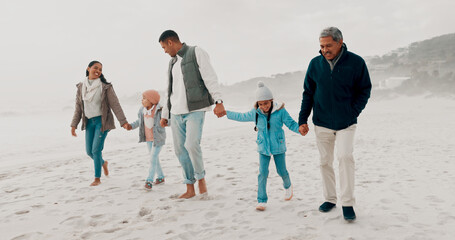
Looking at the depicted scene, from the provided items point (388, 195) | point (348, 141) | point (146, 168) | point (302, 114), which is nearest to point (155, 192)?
point (146, 168)

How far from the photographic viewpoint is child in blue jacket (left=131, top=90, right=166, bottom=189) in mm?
5102

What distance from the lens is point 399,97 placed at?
56.8 meters

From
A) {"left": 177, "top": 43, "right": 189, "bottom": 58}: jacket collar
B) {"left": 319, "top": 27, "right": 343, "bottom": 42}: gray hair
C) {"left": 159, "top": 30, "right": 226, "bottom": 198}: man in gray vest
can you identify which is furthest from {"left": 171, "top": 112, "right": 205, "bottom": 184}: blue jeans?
{"left": 319, "top": 27, "right": 343, "bottom": 42}: gray hair

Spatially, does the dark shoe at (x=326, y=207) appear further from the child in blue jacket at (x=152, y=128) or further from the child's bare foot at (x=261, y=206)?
the child in blue jacket at (x=152, y=128)

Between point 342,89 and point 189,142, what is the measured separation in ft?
6.74

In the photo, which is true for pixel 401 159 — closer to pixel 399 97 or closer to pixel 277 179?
pixel 277 179

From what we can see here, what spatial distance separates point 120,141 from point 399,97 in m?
56.2

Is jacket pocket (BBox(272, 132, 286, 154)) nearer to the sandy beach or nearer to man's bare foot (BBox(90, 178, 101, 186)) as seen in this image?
the sandy beach

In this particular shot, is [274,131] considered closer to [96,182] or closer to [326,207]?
[326,207]

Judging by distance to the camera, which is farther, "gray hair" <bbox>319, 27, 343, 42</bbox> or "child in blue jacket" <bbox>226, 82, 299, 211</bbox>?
"child in blue jacket" <bbox>226, 82, 299, 211</bbox>

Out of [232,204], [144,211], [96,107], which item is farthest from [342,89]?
[96,107]

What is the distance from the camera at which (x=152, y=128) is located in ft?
17.1

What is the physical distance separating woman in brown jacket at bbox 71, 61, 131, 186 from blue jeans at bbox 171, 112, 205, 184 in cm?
141

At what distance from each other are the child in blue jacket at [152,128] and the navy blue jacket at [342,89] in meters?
2.77
